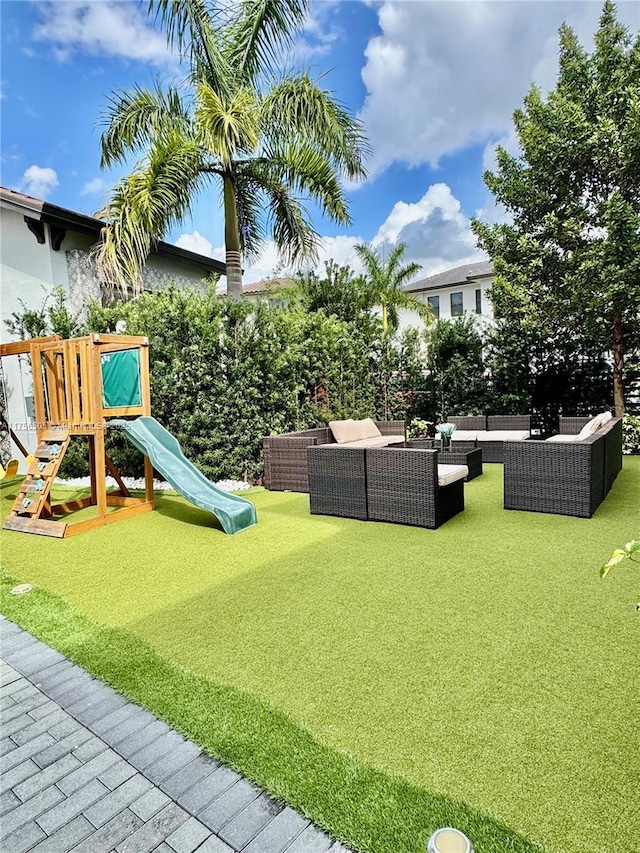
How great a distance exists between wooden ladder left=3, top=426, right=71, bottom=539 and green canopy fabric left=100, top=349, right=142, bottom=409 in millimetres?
738

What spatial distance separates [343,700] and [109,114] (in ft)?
32.8

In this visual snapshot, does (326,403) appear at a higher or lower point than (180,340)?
lower

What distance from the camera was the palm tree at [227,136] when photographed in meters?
7.54

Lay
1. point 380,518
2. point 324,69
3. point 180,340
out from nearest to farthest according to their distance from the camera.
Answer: point 380,518 → point 180,340 → point 324,69

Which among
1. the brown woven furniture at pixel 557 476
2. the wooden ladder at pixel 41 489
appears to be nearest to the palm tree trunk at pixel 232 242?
the wooden ladder at pixel 41 489

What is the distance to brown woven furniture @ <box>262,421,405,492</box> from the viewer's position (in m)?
6.63

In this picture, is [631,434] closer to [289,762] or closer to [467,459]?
[467,459]

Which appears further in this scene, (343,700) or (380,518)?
(380,518)

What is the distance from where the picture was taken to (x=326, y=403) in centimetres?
879

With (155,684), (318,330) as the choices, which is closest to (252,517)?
(155,684)

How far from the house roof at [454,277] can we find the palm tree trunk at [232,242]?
20.0 metres

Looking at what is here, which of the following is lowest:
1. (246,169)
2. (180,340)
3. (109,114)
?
(180,340)

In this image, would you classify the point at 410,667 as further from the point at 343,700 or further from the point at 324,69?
the point at 324,69

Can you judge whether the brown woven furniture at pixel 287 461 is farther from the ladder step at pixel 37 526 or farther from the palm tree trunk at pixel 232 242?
the palm tree trunk at pixel 232 242
